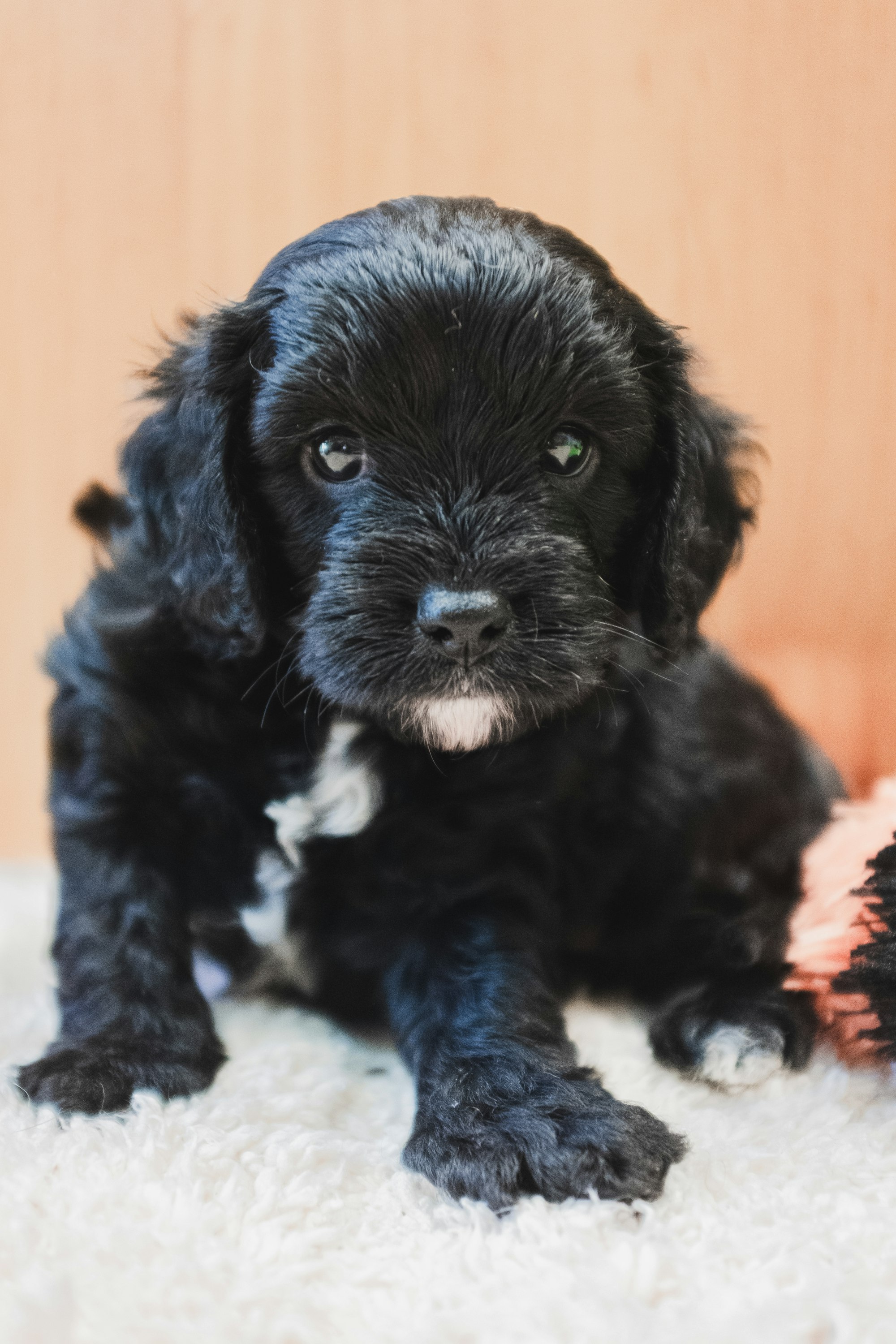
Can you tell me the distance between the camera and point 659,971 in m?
1.53

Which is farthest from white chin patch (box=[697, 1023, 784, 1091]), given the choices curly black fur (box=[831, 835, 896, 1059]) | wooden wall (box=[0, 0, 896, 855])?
wooden wall (box=[0, 0, 896, 855])

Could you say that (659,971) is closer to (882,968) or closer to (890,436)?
(882,968)

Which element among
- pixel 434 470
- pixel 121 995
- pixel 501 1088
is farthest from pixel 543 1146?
pixel 434 470

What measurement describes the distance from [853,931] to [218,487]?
0.90 m

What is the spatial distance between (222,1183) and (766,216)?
1826 millimetres

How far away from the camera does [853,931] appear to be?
1376 mm

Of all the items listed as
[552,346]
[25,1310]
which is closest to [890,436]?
[552,346]

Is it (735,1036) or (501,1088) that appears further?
(735,1036)

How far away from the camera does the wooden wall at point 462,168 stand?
2.01m

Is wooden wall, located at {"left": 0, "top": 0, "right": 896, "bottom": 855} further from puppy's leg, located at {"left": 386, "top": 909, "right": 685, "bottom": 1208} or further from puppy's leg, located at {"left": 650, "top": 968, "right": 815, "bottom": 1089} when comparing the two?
puppy's leg, located at {"left": 386, "top": 909, "right": 685, "bottom": 1208}

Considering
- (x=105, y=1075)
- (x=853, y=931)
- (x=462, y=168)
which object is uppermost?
(x=462, y=168)

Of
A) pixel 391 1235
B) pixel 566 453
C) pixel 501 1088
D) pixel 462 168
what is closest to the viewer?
pixel 391 1235

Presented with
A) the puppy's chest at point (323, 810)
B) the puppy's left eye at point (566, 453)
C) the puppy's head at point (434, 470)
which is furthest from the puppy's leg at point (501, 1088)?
the puppy's left eye at point (566, 453)

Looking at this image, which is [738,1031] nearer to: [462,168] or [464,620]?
[464,620]
